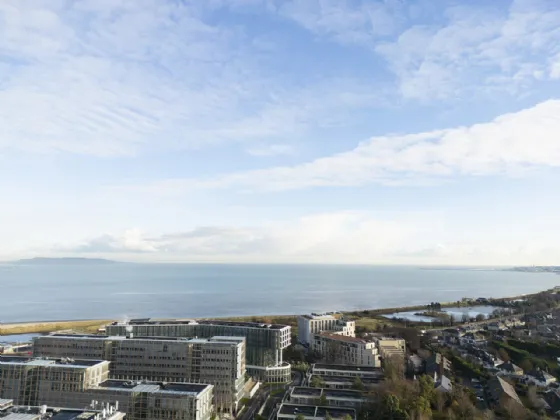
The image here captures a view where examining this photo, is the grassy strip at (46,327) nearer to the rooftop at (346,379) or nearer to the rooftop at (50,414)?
the rooftop at (346,379)

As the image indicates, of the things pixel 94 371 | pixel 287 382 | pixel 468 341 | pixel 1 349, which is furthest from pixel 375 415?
pixel 1 349

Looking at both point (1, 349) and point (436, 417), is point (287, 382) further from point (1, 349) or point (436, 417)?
point (1, 349)

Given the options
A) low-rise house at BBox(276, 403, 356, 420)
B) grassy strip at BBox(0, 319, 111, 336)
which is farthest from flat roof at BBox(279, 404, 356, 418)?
grassy strip at BBox(0, 319, 111, 336)

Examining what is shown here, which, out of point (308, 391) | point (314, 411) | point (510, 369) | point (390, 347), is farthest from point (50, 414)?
point (510, 369)

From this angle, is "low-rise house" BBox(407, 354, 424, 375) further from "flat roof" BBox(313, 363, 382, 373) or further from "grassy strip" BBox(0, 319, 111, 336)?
"grassy strip" BBox(0, 319, 111, 336)

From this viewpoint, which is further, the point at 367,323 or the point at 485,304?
the point at 485,304

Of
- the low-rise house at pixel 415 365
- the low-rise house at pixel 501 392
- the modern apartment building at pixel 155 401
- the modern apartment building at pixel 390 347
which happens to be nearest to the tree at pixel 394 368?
the low-rise house at pixel 415 365
